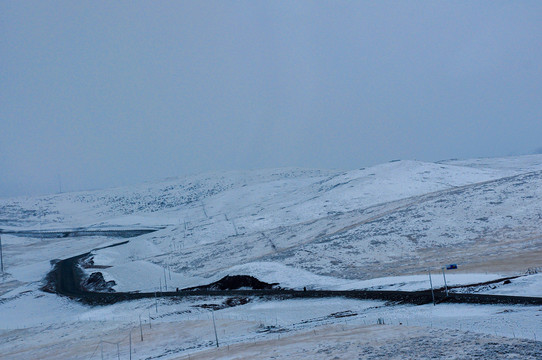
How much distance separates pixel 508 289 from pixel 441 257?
2647 cm

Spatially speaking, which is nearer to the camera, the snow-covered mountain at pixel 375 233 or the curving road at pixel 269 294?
the curving road at pixel 269 294

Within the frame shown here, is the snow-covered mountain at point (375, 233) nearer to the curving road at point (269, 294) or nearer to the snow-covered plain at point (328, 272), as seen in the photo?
the snow-covered plain at point (328, 272)

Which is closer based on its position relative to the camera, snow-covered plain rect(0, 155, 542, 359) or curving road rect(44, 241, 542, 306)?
snow-covered plain rect(0, 155, 542, 359)

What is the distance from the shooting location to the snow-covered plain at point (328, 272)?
31.0m

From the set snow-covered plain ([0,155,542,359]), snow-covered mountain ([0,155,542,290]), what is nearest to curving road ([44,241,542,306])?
snow-covered plain ([0,155,542,359])

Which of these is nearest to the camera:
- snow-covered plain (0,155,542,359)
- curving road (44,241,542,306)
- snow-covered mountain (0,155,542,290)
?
snow-covered plain (0,155,542,359)

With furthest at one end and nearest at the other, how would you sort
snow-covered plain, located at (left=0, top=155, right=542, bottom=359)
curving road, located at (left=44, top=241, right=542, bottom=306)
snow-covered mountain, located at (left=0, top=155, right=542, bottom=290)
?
snow-covered mountain, located at (left=0, top=155, right=542, bottom=290)
curving road, located at (left=44, top=241, right=542, bottom=306)
snow-covered plain, located at (left=0, top=155, right=542, bottom=359)

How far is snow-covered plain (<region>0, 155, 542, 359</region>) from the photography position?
102 feet

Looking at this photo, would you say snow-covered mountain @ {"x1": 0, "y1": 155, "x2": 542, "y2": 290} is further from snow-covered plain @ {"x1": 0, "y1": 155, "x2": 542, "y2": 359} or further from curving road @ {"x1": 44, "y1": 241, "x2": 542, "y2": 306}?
curving road @ {"x1": 44, "y1": 241, "x2": 542, "y2": 306}

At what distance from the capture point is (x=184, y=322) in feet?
152

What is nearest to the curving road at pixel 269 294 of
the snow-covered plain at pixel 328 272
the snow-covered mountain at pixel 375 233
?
the snow-covered plain at pixel 328 272

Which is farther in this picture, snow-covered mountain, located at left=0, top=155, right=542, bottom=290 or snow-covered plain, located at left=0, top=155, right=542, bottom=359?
snow-covered mountain, located at left=0, top=155, right=542, bottom=290

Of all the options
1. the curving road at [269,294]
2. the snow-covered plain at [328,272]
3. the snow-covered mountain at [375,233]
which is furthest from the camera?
the snow-covered mountain at [375,233]

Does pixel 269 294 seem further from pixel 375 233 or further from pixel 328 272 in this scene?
pixel 375 233
